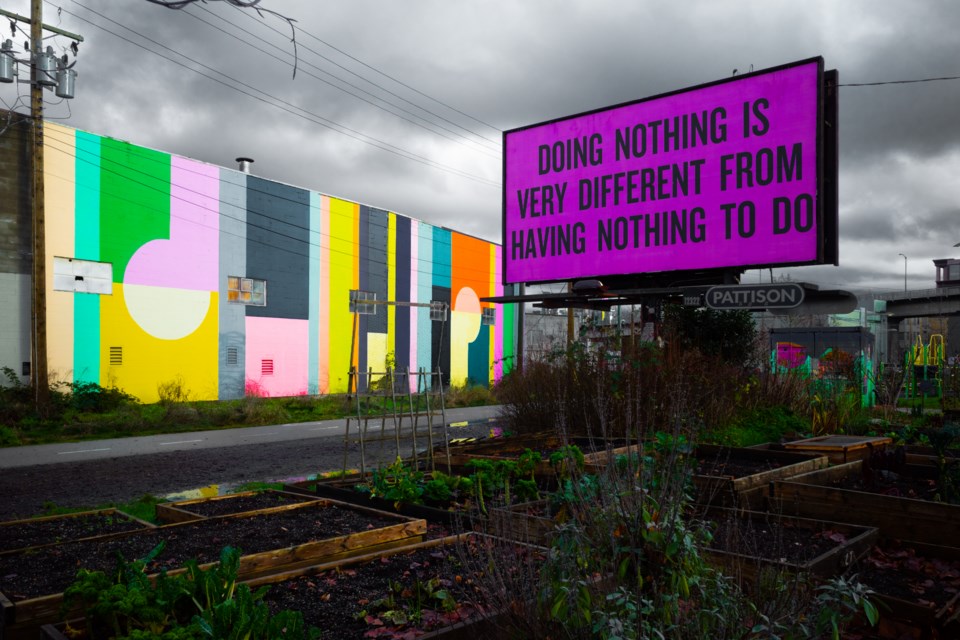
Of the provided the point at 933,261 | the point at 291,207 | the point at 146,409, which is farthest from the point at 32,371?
the point at 933,261

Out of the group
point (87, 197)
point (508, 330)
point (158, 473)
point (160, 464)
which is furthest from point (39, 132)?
point (508, 330)

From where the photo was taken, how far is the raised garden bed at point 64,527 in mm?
5909

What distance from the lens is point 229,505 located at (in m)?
7.39

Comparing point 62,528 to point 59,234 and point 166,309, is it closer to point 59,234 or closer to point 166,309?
point 59,234

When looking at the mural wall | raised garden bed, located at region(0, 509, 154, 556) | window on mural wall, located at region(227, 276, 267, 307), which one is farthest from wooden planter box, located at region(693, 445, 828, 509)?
window on mural wall, located at region(227, 276, 267, 307)

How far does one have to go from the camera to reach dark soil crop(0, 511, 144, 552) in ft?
19.4

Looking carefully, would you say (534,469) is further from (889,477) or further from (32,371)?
(32,371)

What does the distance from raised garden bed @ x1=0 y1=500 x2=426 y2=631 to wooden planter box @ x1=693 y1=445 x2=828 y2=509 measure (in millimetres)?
2538

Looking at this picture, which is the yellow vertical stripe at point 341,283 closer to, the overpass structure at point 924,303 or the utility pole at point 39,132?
the utility pole at point 39,132

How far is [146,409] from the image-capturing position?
19469 mm

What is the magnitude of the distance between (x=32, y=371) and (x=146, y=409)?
282cm

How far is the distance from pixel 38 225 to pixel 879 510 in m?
17.6

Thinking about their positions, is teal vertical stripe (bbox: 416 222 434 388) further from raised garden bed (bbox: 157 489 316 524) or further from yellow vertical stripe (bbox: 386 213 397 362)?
raised garden bed (bbox: 157 489 316 524)

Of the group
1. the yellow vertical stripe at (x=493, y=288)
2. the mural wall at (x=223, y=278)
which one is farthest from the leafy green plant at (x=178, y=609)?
the yellow vertical stripe at (x=493, y=288)
